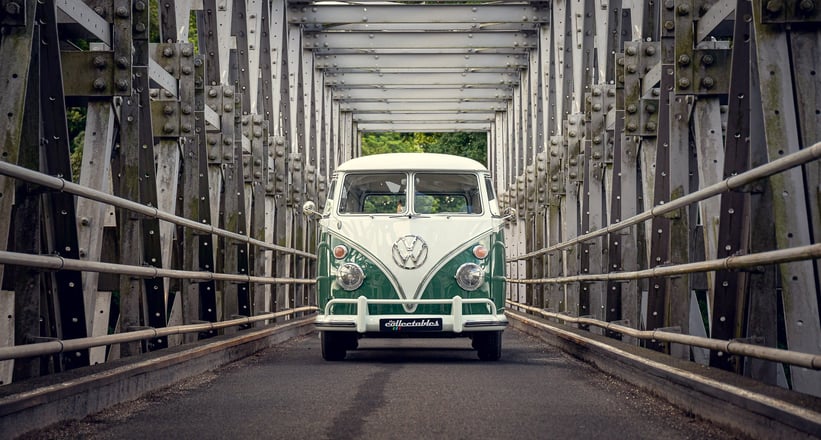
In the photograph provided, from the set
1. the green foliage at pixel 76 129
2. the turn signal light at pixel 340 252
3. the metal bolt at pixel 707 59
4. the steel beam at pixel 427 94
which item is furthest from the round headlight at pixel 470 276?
the steel beam at pixel 427 94

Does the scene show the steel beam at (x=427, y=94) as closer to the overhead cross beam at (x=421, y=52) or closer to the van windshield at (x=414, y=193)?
the overhead cross beam at (x=421, y=52)

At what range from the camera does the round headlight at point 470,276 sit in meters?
11.5

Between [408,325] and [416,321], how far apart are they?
0.27 ft

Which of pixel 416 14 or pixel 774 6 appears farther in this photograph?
pixel 416 14

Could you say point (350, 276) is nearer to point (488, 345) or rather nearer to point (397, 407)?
point (488, 345)

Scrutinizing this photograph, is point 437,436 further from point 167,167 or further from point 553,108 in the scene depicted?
point 553,108

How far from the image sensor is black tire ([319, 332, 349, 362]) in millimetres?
11609

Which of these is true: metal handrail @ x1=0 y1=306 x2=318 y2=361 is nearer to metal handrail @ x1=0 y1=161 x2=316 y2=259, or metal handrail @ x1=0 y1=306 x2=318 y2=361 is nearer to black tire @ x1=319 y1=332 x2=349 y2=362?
metal handrail @ x1=0 y1=161 x2=316 y2=259

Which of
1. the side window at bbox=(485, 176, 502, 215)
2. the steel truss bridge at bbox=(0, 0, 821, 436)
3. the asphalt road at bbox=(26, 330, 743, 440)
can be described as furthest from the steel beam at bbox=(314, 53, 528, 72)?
the asphalt road at bbox=(26, 330, 743, 440)

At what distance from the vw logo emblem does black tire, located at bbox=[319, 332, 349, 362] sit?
902 millimetres

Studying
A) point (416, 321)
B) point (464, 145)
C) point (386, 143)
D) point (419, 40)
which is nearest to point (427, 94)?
point (419, 40)

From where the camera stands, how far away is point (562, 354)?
40.8 ft

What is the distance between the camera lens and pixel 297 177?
23016mm

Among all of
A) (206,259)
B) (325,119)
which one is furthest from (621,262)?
(325,119)
